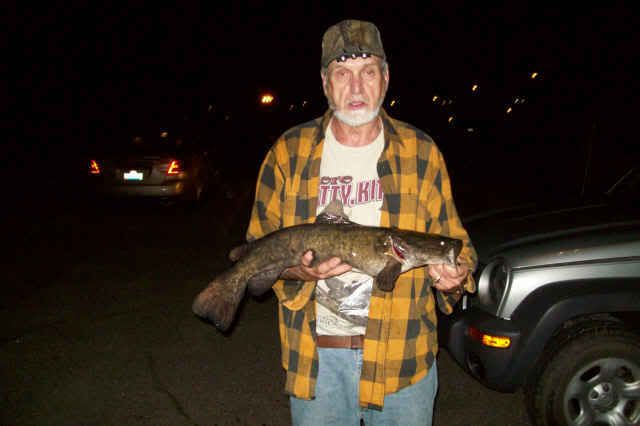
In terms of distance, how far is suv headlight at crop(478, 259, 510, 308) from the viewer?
10.5ft

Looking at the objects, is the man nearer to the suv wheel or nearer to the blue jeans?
the blue jeans

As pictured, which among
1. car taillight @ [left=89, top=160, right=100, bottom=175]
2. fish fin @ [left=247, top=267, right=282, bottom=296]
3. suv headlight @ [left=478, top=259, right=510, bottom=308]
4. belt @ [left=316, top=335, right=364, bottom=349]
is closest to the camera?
belt @ [left=316, top=335, right=364, bottom=349]

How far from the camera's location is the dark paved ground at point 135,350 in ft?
11.8

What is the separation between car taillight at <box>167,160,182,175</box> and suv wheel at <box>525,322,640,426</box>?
8.35m

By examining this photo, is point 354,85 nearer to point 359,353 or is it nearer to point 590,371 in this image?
point 359,353

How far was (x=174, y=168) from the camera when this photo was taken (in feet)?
32.4

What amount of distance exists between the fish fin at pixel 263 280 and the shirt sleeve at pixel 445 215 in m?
0.78

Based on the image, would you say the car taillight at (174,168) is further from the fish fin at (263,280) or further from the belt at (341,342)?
the belt at (341,342)

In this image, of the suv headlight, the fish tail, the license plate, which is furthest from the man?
the license plate

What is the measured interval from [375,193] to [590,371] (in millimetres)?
2060

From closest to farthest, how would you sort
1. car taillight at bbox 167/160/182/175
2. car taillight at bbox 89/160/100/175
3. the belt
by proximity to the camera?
1. the belt
2. car taillight at bbox 89/160/100/175
3. car taillight at bbox 167/160/182/175

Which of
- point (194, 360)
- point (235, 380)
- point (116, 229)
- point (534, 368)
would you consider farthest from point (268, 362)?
point (116, 229)

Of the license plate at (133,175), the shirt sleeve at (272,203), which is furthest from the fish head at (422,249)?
the license plate at (133,175)

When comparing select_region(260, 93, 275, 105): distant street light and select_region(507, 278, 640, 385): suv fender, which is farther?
select_region(260, 93, 275, 105): distant street light
